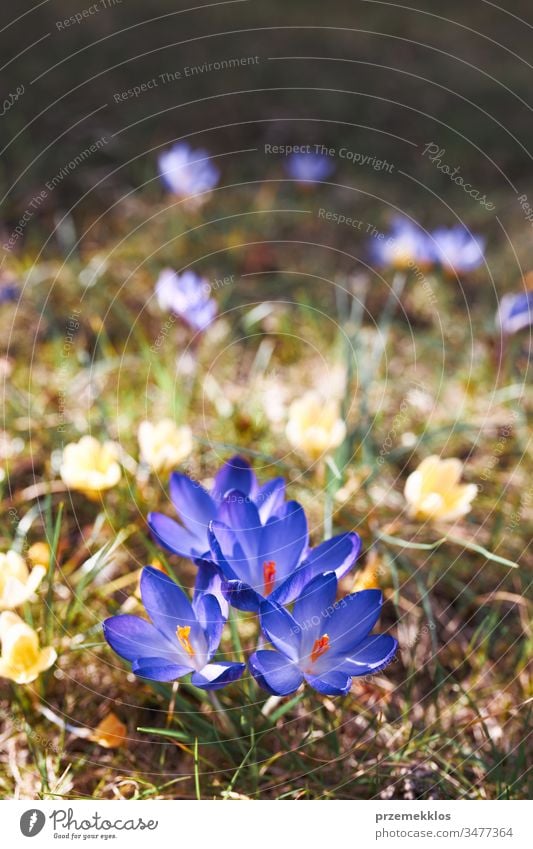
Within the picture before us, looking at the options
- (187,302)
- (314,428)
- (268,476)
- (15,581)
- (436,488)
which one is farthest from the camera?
(187,302)

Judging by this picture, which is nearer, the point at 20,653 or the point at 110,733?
the point at 20,653

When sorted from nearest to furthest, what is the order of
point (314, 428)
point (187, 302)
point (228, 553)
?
point (228, 553) < point (314, 428) < point (187, 302)

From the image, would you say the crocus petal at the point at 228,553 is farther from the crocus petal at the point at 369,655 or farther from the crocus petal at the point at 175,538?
the crocus petal at the point at 369,655

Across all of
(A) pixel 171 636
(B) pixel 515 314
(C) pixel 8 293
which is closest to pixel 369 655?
(A) pixel 171 636

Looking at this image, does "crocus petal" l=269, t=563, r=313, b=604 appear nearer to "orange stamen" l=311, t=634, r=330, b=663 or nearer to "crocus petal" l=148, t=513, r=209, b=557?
"orange stamen" l=311, t=634, r=330, b=663

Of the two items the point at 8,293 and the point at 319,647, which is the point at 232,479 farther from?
the point at 8,293

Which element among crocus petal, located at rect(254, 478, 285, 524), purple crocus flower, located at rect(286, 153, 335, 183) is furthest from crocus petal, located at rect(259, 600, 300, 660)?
purple crocus flower, located at rect(286, 153, 335, 183)
